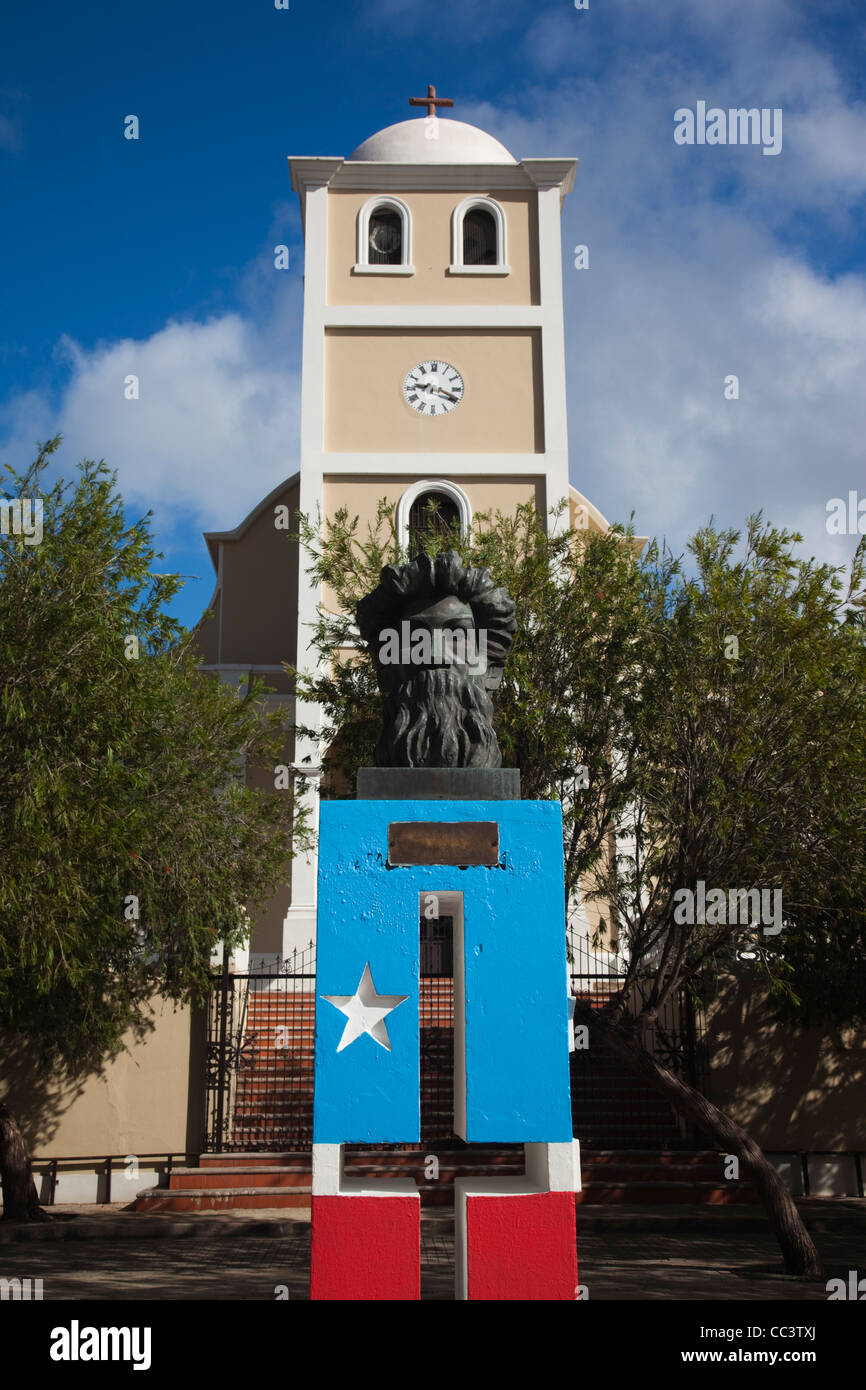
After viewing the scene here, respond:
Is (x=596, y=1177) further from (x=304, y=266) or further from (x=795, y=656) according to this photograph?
(x=304, y=266)

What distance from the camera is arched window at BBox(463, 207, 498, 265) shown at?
75.1 feet

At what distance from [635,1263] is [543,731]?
4.71m

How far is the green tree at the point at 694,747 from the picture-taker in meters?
10.0

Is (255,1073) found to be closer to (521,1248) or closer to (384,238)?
(521,1248)

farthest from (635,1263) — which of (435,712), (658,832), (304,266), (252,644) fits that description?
(304,266)

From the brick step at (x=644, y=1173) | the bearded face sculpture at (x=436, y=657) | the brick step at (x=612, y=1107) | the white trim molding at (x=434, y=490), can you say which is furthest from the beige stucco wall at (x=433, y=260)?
the bearded face sculpture at (x=436, y=657)

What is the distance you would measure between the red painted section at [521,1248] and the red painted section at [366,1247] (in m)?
0.30

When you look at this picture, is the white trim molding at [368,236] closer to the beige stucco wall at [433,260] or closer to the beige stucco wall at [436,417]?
the beige stucco wall at [433,260]

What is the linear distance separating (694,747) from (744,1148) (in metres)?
3.46

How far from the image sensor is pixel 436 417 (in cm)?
2156

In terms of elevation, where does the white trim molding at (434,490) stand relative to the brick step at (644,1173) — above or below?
above

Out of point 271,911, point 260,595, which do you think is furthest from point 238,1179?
point 260,595

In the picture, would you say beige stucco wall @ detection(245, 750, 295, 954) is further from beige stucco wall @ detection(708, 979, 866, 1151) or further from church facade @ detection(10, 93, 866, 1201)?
beige stucco wall @ detection(708, 979, 866, 1151)

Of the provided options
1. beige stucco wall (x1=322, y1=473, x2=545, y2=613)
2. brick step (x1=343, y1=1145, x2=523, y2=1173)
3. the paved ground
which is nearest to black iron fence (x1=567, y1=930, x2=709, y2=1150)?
brick step (x1=343, y1=1145, x2=523, y2=1173)
